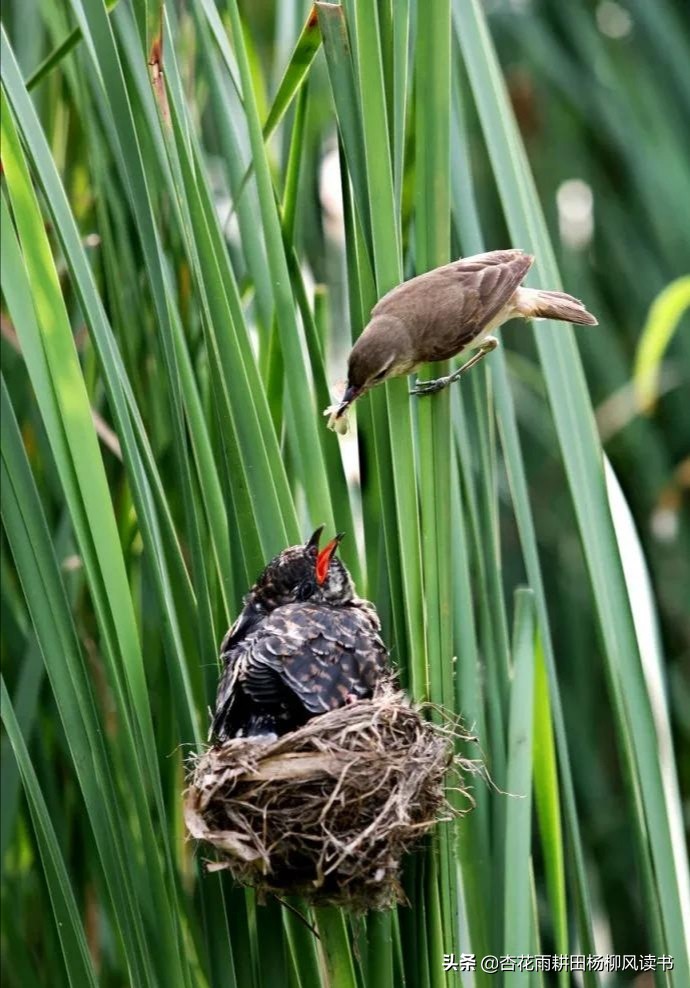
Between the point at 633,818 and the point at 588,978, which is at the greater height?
the point at 633,818

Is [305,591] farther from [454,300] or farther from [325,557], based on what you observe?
[454,300]

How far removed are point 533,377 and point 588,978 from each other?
1504mm

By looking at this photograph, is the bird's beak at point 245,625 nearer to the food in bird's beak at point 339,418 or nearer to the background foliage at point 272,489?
the background foliage at point 272,489

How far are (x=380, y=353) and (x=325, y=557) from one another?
266 mm

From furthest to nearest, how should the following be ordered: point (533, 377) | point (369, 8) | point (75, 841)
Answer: point (533, 377)
point (75, 841)
point (369, 8)

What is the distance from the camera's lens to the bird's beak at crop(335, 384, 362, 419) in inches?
50.0

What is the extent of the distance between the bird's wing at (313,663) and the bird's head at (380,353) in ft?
0.85

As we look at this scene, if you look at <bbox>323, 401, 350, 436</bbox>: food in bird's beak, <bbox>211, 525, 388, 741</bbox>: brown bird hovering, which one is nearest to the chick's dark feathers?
<bbox>211, 525, 388, 741</bbox>: brown bird hovering

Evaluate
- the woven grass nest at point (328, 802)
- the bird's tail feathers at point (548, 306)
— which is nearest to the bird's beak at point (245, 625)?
the woven grass nest at point (328, 802)

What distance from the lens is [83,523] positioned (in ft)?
3.83

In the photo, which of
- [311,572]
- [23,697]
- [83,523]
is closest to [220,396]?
[83,523]

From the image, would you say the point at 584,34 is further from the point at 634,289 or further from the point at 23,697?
the point at 23,697

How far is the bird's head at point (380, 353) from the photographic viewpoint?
3.94ft

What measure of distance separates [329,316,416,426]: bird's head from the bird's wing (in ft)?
0.85
